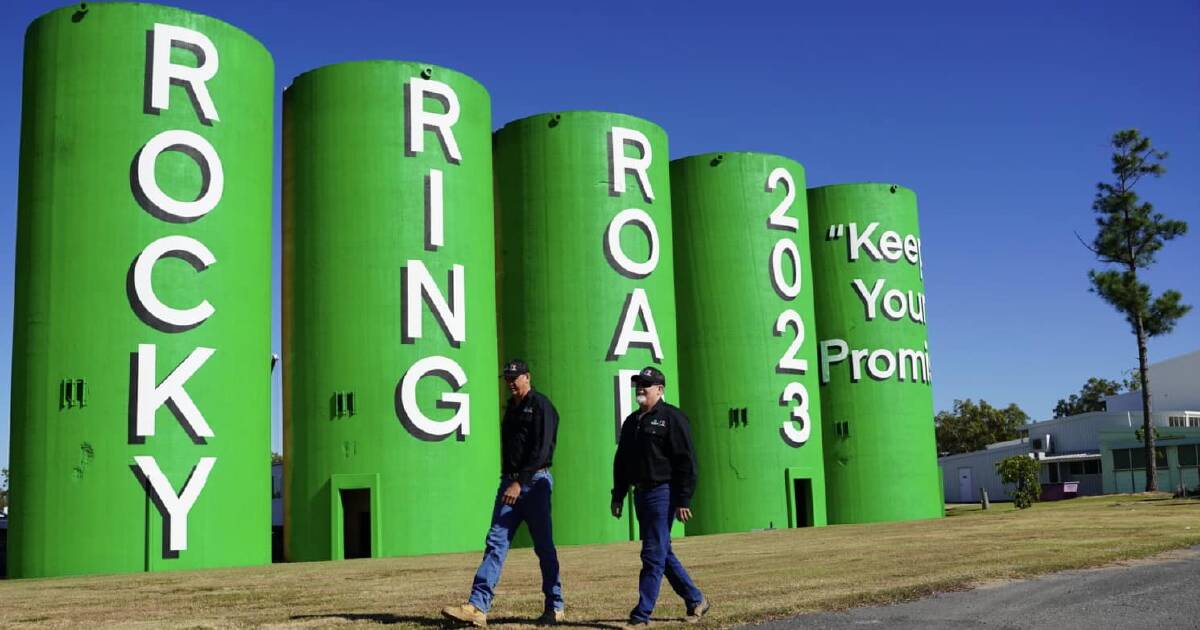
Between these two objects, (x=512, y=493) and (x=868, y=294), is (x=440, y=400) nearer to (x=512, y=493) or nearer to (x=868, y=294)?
(x=512, y=493)

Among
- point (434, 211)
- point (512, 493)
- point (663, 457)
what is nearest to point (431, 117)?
A: point (434, 211)

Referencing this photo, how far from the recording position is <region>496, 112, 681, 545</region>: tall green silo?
34688mm

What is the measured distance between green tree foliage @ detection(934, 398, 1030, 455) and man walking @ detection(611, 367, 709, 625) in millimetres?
112068

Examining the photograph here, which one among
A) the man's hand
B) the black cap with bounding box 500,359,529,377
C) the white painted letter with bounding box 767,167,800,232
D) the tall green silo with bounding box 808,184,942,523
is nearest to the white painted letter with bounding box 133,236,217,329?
the black cap with bounding box 500,359,529,377

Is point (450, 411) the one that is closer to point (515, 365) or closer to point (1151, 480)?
point (515, 365)

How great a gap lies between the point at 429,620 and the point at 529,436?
6.53 ft

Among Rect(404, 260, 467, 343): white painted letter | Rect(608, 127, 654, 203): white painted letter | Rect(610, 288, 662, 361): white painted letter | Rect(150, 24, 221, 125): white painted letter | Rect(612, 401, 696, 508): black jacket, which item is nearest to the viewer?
Rect(612, 401, 696, 508): black jacket

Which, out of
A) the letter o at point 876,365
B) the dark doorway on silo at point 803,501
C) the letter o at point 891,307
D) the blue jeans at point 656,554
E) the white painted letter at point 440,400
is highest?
the letter o at point 891,307

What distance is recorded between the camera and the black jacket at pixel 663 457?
407 inches

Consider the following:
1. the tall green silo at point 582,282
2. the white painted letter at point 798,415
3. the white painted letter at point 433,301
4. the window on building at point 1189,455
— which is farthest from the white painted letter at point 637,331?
the window on building at point 1189,455

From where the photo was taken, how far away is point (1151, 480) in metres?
60.4

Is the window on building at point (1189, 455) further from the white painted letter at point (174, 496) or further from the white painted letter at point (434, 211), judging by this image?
the white painted letter at point (174, 496)

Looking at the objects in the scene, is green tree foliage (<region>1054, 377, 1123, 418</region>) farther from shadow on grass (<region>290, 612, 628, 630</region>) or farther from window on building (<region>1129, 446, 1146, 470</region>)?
shadow on grass (<region>290, 612, 628, 630</region>)

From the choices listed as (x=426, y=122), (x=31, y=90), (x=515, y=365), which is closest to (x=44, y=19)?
(x=31, y=90)
